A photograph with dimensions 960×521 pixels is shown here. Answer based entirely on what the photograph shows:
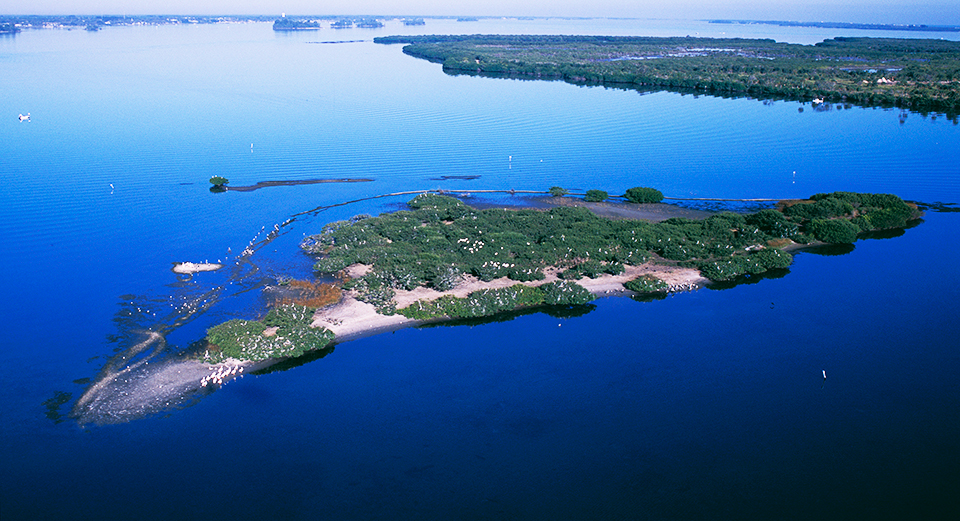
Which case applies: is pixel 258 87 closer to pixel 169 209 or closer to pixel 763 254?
pixel 169 209

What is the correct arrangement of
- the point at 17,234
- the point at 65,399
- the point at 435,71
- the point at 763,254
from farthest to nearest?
1. the point at 435,71
2. the point at 17,234
3. the point at 763,254
4. the point at 65,399

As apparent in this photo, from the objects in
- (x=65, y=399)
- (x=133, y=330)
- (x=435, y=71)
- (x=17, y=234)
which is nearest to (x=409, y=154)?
(x=17, y=234)

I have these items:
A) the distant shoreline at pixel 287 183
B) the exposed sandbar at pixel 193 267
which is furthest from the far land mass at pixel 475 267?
the distant shoreline at pixel 287 183

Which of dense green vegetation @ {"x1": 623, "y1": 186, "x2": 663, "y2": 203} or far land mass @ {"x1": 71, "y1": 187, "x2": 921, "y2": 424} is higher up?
dense green vegetation @ {"x1": 623, "y1": 186, "x2": 663, "y2": 203}

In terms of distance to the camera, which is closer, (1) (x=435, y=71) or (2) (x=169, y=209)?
(2) (x=169, y=209)

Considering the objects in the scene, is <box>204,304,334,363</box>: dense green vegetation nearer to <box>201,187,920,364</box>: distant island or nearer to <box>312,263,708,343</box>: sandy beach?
<box>201,187,920,364</box>: distant island

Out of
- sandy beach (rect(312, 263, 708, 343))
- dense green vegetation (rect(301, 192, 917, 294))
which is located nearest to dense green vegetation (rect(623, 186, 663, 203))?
dense green vegetation (rect(301, 192, 917, 294))

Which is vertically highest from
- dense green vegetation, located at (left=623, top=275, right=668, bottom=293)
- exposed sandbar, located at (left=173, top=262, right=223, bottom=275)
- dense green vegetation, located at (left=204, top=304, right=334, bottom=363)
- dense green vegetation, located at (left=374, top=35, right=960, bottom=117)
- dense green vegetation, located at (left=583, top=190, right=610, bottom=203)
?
dense green vegetation, located at (left=374, top=35, right=960, bottom=117)
